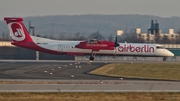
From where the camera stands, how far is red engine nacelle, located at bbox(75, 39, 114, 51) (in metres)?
65.0

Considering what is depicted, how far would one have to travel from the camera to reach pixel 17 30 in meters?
63.7

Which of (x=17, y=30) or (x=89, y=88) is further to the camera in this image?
(x=17, y=30)

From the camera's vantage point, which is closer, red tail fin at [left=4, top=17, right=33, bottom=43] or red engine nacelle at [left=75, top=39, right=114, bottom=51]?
red tail fin at [left=4, top=17, right=33, bottom=43]

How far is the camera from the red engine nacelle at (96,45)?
65000 millimetres

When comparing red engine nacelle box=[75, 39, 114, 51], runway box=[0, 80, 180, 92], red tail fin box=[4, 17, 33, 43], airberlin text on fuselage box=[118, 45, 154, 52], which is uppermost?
red tail fin box=[4, 17, 33, 43]

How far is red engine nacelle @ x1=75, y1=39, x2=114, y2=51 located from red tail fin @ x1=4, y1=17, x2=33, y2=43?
22.0 ft

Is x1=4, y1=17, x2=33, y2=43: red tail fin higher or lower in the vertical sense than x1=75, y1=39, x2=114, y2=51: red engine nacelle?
higher

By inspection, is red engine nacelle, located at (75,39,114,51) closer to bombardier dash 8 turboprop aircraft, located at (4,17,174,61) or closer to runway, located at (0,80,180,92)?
bombardier dash 8 turboprop aircraft, located at (4,17,174,61)

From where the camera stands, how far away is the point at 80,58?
74.2 metres

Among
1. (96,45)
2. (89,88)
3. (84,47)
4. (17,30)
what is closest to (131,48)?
(96,45)

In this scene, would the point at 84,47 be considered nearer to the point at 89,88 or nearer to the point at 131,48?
the point at 131,48

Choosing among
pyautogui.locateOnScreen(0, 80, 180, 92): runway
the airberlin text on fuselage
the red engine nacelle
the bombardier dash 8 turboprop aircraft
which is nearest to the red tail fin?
the bombardier dash 8 turboprop aircraft

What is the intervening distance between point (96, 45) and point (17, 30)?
1010 centimetres

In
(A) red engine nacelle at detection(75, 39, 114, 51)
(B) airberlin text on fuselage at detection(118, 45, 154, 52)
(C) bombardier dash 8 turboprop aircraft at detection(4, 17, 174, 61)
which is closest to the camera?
(C) bombardier dash 8 turboprop aircraft at detection(4, 17, 174, 61)
